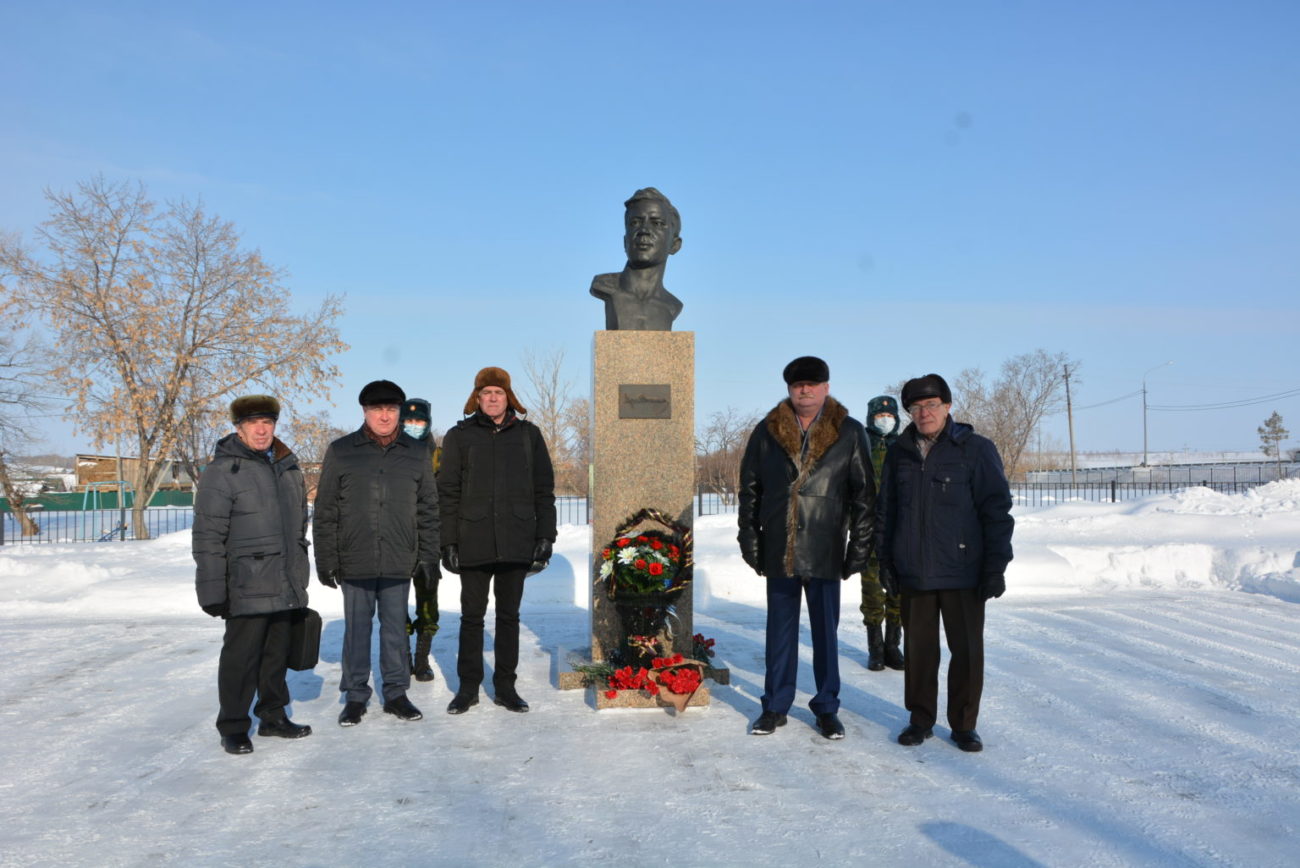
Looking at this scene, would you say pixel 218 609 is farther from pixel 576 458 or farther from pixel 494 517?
pixel 576 458

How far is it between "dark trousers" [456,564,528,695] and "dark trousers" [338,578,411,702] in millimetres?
380

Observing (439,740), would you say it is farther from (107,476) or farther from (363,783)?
(107,476)

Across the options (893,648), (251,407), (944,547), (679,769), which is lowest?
(679,769)

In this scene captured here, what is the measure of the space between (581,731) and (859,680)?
225cm

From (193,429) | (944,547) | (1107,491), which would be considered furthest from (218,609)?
(1107,491)

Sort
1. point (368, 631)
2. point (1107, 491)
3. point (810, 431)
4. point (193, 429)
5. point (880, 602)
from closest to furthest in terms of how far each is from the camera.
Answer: point (810, 431) < point (368, 631) < point (880, 602) < point (193, 429) < point (1107, 491)

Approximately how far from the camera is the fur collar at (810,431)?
4973 millimetres

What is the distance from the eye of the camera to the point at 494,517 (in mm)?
5480

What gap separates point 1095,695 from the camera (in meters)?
5.81

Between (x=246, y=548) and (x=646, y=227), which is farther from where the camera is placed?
(x=646, y=227)

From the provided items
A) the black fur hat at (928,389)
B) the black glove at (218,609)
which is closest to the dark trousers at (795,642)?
the black fur hat at (928,389)

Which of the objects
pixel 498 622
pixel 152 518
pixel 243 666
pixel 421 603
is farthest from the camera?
pixel 152 518

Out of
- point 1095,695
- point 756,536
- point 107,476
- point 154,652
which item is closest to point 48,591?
point 154,652

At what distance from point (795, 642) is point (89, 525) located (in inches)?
1164
